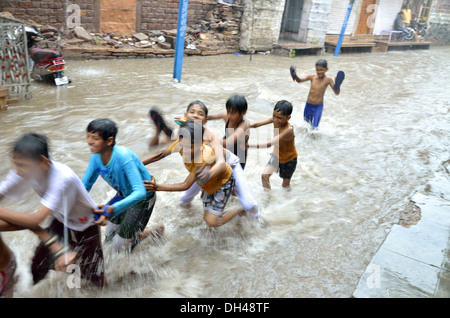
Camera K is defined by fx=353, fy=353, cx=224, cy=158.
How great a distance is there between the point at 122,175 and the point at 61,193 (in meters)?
0.43

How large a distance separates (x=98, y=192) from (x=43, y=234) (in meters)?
2.18

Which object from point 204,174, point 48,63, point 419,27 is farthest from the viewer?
point 419,27

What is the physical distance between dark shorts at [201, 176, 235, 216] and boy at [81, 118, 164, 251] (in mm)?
525

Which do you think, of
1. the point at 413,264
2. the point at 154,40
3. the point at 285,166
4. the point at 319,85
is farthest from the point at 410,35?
the point at 413,264

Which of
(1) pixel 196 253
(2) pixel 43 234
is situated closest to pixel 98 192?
(1) pixel 196 253

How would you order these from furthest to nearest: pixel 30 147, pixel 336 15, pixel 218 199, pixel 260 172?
pixel 336 15
pixel 260 172
pixel 218 199
pixel 30 147

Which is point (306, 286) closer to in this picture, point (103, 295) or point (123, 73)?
point (103, 295)

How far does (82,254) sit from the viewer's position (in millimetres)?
2254

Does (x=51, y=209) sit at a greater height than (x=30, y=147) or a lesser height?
lesser

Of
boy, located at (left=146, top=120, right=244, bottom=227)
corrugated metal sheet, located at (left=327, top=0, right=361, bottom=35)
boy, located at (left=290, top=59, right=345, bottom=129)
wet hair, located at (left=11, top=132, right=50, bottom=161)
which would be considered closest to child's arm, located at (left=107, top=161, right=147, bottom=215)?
boy, located at (left=146, top=120, right=244, bottom=227)

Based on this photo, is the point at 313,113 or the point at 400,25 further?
the point at 400,25

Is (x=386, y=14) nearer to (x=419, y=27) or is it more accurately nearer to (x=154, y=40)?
(x=419, y=27)

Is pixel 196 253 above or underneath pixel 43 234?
underneath
